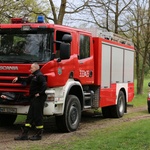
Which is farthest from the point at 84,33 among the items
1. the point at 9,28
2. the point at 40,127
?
the point at 40,127

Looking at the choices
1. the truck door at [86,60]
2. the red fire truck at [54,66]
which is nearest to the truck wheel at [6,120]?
the red fire truck at [54,66]

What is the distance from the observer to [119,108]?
46.8ft

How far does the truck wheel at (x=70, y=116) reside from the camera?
32.2 feet

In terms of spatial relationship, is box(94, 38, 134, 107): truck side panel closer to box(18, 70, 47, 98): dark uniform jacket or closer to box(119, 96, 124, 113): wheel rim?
box(119, 96, 124, 113): wheel rim

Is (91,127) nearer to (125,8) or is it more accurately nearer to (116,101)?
(116,101)

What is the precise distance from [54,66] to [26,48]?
89cm

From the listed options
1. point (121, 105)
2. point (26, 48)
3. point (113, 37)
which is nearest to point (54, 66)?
point (26, 48)

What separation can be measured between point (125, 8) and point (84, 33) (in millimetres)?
14308

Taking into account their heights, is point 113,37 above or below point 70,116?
above

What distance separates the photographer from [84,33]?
11.0 meters

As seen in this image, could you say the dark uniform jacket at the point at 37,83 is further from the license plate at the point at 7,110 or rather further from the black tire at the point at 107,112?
the black tire at the point at 107,112

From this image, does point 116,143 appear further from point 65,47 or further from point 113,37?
point 113,37

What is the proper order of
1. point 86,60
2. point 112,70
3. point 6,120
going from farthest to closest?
point 112,70 < point 6,120 < point 86,60

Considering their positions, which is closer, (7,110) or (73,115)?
(7,110)
